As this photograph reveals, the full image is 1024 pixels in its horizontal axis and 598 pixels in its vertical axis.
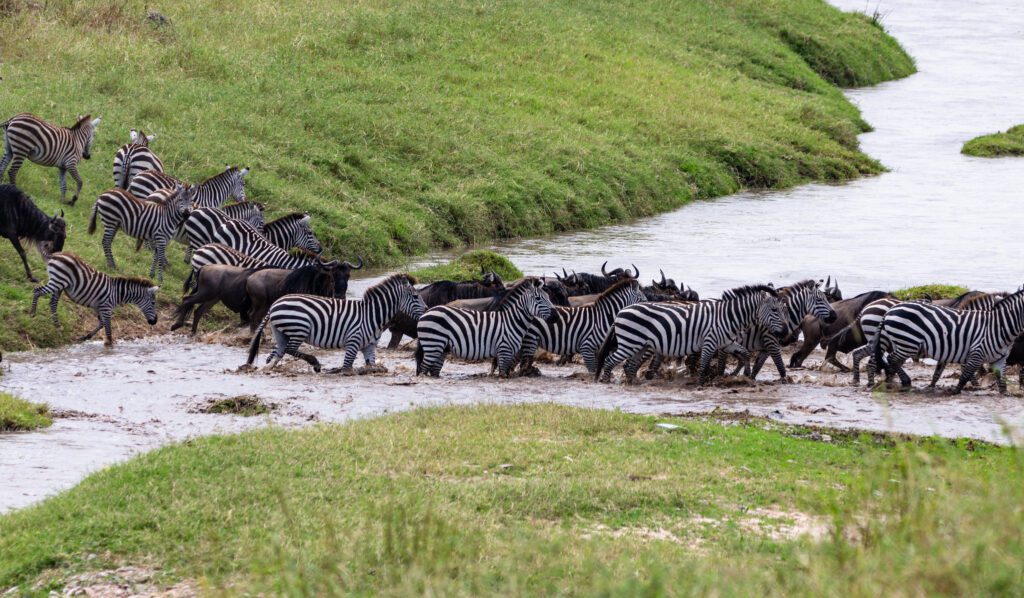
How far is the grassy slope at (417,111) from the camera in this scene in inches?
927

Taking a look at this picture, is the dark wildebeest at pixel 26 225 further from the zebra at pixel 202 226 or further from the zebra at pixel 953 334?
the zebra at pixel 953 334

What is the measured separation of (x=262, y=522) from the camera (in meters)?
7.81

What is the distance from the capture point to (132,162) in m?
20.9

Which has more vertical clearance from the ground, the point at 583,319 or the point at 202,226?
the point at 202,226

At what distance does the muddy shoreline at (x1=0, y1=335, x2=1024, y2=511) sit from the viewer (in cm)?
1109

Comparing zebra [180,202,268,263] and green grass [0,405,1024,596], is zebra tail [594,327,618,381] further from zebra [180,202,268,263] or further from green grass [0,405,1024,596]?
zebra [180,202,268,263]

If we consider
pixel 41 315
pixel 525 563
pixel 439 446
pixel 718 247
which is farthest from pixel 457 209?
pixel 525 563

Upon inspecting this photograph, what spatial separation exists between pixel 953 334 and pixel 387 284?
6.50 metres

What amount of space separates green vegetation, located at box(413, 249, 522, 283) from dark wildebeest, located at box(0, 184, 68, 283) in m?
5.48

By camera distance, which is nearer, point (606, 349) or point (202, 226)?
point (606, 349)

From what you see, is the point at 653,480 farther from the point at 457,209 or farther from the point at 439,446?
the point at 457,209

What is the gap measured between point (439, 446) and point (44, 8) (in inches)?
887

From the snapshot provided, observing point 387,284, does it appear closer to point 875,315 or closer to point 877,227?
point 875,315

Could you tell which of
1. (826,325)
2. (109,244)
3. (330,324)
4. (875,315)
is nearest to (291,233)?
(109,244)
